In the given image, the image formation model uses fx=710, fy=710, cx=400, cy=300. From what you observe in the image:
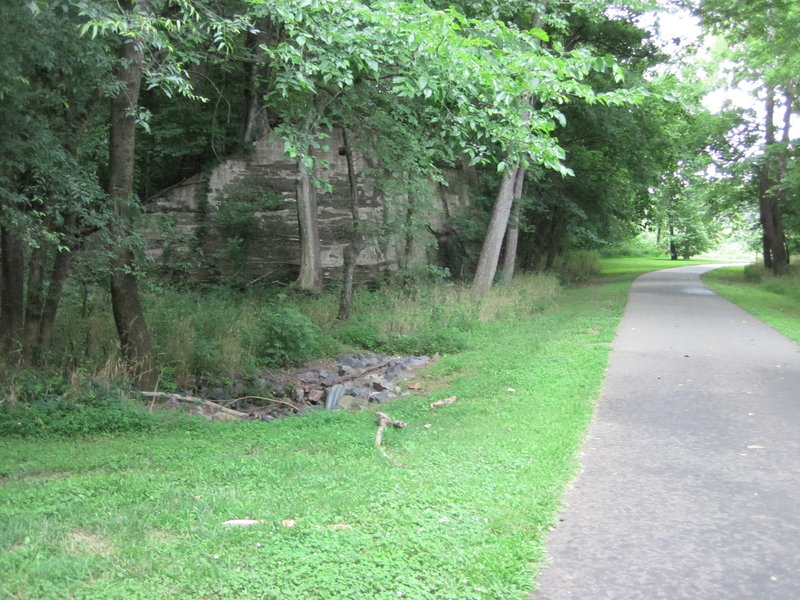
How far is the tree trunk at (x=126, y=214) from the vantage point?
866 cm

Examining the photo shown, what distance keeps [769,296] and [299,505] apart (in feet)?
74.6

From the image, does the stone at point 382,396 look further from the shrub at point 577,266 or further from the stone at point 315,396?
the shrub at point 577,266

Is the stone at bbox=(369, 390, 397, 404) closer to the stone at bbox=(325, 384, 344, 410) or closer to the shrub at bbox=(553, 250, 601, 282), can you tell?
the stone at bbox=(325, 384, 344, 410)

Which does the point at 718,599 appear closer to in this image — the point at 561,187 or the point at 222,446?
the point at 222,446

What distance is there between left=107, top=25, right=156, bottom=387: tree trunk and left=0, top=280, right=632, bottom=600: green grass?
2229 millimetres

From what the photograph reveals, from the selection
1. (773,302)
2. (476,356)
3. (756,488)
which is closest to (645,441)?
(756,488)

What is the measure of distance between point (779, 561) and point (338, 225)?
15.4 meters

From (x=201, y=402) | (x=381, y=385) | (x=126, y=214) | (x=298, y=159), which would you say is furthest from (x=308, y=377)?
(x=298, y=159)

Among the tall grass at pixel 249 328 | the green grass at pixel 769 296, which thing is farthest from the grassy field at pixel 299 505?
the green grass at pixel 769 296

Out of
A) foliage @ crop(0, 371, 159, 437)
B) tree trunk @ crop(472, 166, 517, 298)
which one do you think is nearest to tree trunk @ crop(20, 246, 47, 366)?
foliage @ crop(0, 371, 159, 437)

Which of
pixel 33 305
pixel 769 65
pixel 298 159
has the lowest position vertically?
pixel 33 305

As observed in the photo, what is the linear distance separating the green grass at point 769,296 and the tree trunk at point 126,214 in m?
11.0

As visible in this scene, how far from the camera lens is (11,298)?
29.6 feet

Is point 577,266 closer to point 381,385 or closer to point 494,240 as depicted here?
point 494,240
